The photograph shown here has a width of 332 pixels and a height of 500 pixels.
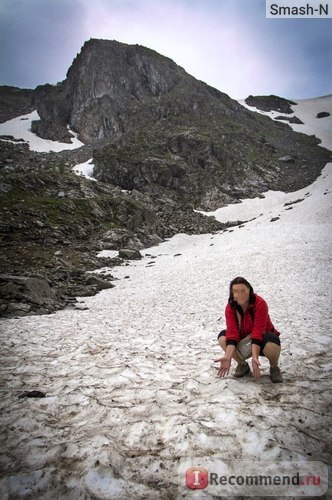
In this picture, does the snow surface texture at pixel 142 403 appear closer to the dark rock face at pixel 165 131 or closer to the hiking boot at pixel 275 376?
the hiking boot at pixel 275 376

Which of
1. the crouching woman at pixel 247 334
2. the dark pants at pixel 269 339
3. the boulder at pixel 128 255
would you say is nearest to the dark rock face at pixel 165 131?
the boulder at pixel 128 255

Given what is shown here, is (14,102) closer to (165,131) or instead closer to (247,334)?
(165,131)

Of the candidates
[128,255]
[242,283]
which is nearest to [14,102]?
[128,255]

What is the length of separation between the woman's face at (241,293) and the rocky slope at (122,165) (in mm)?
11008

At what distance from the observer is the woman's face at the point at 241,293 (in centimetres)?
491

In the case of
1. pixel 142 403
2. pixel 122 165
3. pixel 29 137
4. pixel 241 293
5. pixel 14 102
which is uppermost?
pixel 14 102

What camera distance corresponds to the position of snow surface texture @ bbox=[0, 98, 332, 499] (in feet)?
9.82

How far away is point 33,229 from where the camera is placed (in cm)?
3794

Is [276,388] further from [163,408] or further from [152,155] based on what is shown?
[152,155]

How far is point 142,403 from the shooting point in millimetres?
4613

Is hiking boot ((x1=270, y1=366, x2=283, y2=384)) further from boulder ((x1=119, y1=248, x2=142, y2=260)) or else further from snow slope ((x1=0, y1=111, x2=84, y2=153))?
snow slope ((x1=0, y1=111, x2=84, y2=153))

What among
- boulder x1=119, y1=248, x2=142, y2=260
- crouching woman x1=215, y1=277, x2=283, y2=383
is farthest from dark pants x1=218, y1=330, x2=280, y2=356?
boulder x1=119, y1=248, x2=142, y2=260

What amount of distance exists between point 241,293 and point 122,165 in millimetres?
77580

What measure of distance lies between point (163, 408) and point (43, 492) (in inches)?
82.5
